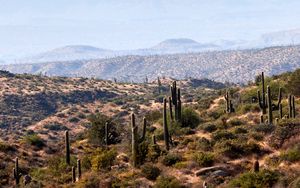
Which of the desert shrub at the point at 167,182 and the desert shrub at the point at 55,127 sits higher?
the desert shrub at the point at 167,182

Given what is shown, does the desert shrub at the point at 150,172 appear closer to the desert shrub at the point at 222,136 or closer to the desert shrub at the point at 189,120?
the desert shrub at the point at 222,136

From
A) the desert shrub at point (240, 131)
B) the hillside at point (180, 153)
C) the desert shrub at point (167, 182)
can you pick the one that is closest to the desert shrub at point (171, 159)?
the hillside at point (180, 153)

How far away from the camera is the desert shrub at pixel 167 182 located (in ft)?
69.4

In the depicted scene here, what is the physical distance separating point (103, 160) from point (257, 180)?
1051 centimetres

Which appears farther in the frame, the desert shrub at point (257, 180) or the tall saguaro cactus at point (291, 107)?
the tall saguaro cactus at point (291, 107)

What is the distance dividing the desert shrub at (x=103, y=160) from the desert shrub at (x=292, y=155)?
9.88 m

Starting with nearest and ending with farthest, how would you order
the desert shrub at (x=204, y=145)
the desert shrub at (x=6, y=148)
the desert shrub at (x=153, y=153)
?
1. the desert shrub at (x=153, y=153)
2. the desert shrub at (x=204, y=145)
3. the desert shrub at (x=6, y=148)

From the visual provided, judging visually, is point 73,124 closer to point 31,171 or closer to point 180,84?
point 31,171

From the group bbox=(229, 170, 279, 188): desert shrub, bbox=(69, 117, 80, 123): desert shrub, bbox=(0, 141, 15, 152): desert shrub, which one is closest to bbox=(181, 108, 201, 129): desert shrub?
bbox=(0, 141, 15, 152): desert shrub

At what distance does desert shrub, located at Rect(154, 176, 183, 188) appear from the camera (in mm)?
21141

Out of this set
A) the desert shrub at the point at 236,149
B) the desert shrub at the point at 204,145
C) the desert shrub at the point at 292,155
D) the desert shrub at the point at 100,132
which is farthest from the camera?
the desert shrub at the point at 100,132

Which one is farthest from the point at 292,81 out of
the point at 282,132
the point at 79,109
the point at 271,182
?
the point at 79,109

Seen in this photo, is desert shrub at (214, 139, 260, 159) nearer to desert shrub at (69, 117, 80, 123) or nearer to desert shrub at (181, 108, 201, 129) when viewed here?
desert shrub at (181, 108, 201, 129)

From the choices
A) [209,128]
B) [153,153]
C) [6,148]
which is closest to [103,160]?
[153,153]
